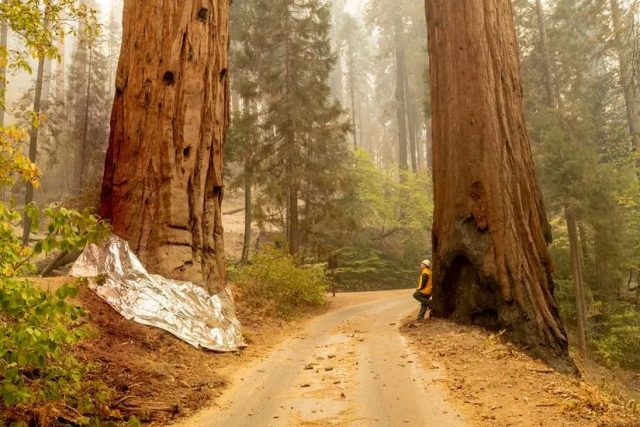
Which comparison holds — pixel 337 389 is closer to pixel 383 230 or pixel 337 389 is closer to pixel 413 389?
pixel 413 389

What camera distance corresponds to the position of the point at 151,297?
6508 millimetres

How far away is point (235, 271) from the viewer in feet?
49.1

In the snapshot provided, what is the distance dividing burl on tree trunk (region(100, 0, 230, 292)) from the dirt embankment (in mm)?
3912

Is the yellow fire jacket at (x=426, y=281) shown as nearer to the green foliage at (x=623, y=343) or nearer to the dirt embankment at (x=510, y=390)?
the dirt embankment at (x=510, y=390)

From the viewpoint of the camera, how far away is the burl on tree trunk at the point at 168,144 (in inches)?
285

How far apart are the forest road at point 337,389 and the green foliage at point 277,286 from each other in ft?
11.0

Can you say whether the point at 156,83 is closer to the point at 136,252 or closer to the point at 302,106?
the point at 136,252

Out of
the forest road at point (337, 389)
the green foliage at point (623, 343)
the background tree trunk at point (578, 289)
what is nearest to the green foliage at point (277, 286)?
the forest road at point (337, 389)

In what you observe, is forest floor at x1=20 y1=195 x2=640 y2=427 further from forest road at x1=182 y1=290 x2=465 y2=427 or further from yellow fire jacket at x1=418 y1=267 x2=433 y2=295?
yellow fire jacket at x1=418 y1=267 x2=433 y2=295

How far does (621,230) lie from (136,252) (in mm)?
17609

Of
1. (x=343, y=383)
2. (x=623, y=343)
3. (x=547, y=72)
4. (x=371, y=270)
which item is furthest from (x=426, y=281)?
(x=547, y=72)

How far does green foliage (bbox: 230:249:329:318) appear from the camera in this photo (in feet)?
38.1

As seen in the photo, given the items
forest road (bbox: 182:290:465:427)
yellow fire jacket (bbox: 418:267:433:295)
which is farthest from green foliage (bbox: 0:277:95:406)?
yellow fire jacket (bbox: 418:267:433:295)

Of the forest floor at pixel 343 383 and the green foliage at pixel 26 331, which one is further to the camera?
the forest floor at pixel 343 383
